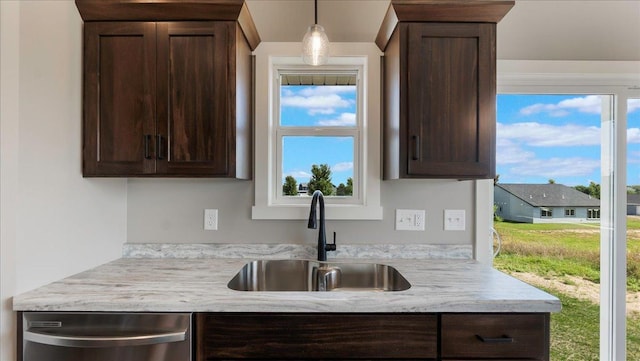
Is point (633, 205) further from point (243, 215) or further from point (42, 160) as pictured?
point (42, 160)

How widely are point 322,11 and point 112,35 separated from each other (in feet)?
3.53

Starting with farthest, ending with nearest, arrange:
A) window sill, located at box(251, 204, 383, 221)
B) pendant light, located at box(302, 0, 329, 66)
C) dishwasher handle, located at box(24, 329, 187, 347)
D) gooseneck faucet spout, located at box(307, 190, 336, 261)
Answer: window sill, located at box(251, 204, 383, 221) < gooseneck faucet spout, located at box(307, 190, 336, 261) < pendant light, located at box(302, 0, 329, 66) < dishwasher handle, located at box(24, 329, 187, 347)

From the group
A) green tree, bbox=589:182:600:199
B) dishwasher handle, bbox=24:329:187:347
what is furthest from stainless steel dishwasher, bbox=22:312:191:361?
green tree, bbox=589:182:600:199

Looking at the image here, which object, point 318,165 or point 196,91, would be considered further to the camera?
point 318,165

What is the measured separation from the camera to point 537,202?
2.02 meters

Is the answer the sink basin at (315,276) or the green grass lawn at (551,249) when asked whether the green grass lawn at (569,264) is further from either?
the sink basin at (315,276)

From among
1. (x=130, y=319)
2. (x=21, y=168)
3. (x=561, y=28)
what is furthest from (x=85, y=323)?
(x=561, y=28)

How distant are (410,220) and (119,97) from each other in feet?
5.21

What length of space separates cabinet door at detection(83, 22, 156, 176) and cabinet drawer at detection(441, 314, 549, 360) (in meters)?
1.41

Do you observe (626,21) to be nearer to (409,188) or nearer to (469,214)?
(469,214)

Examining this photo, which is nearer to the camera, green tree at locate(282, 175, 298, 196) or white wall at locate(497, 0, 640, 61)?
white wall at locate(497, 0, 640, 61)

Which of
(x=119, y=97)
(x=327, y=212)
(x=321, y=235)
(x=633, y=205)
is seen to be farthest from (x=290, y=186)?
(x=633, y=205)

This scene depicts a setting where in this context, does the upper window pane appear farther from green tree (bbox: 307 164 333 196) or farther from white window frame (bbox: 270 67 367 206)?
green tree (bbox: 307 164 333 196)

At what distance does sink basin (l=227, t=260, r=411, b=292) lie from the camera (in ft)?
5.78
